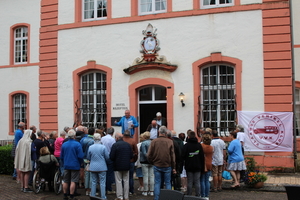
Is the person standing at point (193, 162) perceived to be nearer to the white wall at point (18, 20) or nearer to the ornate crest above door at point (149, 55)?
the ornate crest above door at point (149, 55)

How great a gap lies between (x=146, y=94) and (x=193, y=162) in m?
6.63

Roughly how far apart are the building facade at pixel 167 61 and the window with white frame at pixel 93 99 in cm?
4

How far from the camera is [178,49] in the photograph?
14141 mm

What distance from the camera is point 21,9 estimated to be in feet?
66.0

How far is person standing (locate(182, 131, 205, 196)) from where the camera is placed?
8659 mm

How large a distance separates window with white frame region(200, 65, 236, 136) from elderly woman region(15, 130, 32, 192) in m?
6.15

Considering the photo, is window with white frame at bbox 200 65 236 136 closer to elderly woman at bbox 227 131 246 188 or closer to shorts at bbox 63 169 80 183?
elderly woman at bbox 227 131 246 188

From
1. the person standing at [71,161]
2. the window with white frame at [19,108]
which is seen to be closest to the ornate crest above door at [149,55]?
the person standing at [71,161]

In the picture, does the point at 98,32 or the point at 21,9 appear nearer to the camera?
the point at 98,32

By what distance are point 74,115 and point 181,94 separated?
15.1 ft

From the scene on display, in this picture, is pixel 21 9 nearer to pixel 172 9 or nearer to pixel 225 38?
pixel 172 9

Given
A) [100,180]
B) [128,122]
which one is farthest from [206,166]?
[128,122]

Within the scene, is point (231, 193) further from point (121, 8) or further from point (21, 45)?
point (21, 45)

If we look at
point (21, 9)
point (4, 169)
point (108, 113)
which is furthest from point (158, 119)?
point (21, 9)
